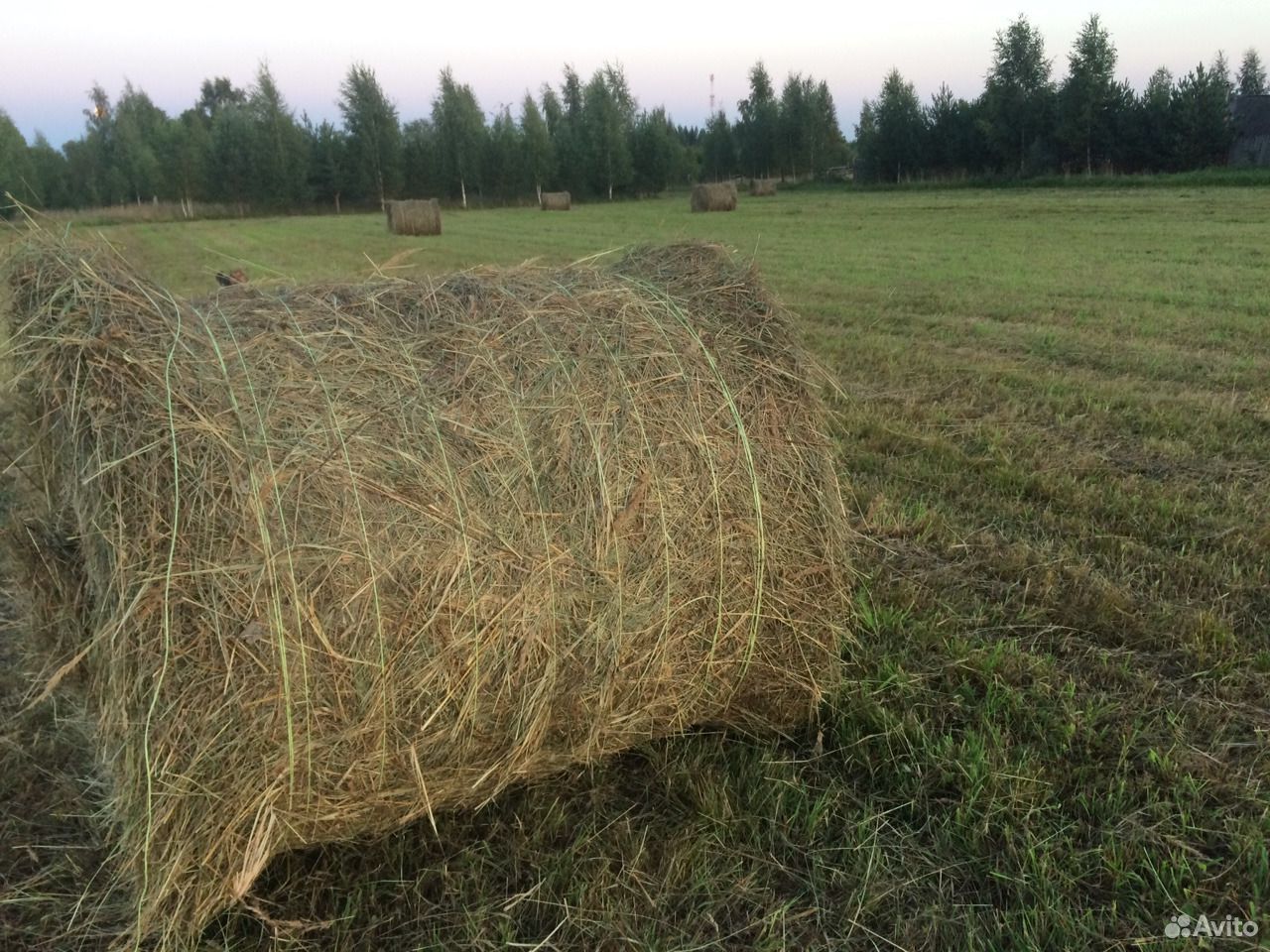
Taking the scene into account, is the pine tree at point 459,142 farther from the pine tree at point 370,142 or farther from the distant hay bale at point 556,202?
the distant hay bale at point 556,202

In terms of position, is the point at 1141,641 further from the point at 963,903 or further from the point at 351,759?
the point at 351,759

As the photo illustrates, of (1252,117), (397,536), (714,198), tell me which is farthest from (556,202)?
(397,536)

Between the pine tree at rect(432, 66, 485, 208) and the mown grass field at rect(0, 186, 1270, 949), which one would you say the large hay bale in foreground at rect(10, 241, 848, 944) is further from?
the pine tree at rect(432, 66, 485, 208)

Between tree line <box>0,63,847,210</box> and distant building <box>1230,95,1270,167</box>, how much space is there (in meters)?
29.5

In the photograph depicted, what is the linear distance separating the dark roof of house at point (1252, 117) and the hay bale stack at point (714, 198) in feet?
71.6

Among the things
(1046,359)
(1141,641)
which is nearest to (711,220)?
(1046,359)

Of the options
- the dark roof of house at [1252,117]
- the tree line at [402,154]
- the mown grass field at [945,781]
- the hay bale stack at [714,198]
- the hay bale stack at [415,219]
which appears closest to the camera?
the mown grass field at [945,781]

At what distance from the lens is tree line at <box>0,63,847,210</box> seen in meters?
55.0

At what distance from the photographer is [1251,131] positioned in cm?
3691

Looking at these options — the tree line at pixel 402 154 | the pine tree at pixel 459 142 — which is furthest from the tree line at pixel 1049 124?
the pine tree at pixel 459 142

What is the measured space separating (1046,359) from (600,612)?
6474 millimetres

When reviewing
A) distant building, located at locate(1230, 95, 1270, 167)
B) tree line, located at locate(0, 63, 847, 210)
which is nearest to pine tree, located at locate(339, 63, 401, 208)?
tree line, located at locate(0, 63, 847, 210)

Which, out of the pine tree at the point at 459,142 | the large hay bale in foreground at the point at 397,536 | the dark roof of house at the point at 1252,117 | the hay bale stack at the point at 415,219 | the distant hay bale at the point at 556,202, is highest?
the pine tree at the point at 459,142

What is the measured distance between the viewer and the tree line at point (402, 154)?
180ft
